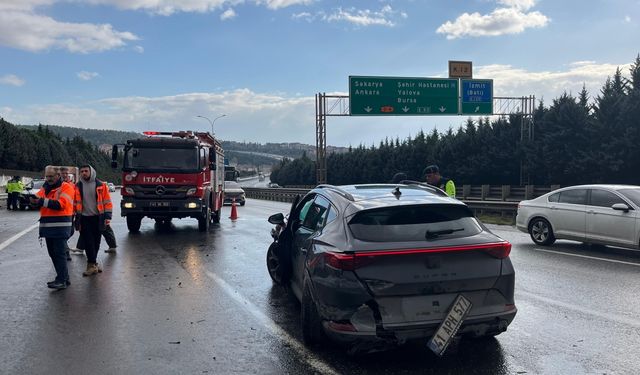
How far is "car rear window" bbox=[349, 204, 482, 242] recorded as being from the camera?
15.1 feet

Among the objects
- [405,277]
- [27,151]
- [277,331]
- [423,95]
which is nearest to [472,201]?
[423,95]

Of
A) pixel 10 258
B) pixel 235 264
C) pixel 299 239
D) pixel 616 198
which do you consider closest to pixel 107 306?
pixel 299 239

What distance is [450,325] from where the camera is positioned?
438 cm

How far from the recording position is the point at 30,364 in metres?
4.72

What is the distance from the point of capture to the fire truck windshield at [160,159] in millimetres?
14773

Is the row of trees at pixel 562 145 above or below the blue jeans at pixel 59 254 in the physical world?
above

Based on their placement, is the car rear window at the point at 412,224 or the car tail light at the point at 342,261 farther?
the car rear window at the point at 412,224

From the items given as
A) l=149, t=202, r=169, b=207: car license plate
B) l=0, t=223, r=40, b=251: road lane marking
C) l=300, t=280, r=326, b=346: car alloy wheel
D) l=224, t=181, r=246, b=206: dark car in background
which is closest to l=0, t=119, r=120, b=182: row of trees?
l=224, t=181, r=246, b=206: dark car in background

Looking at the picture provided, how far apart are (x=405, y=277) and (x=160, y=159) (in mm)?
11759

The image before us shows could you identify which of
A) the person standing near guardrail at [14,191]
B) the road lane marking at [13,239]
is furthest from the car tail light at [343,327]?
the person standing near guardrail at [14,191]

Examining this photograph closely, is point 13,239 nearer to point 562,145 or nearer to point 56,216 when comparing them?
point 56,216

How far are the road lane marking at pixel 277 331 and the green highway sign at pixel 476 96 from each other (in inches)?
981

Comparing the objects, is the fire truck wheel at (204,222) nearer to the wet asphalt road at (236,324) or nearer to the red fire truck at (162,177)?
the red fire truck at (162,177)

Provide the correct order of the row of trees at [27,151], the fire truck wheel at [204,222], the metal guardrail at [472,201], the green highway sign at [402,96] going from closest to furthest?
the fire truck wheel at [204,222], the metal guardrail at [472,201], the green highway sign at [402,96], the row of trees at [27,151]
